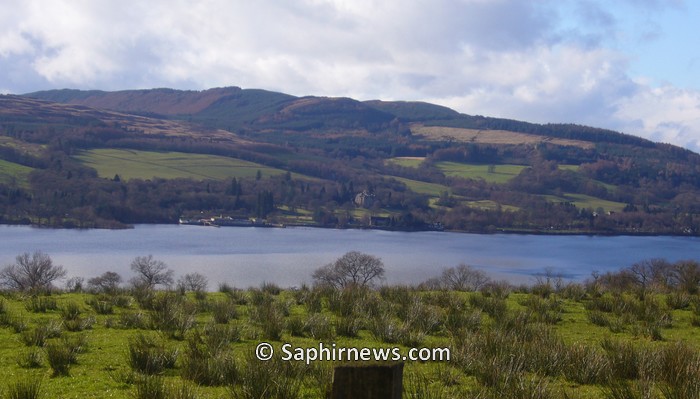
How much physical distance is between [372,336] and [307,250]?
72.5 metres

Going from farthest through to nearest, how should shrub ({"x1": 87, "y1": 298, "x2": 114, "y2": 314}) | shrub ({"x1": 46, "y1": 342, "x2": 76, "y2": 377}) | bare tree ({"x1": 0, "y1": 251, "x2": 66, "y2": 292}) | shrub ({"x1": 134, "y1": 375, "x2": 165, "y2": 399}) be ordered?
bare tree ({"x1": 0, "y1": 251, "x2": 66, "y2": 292}), shrub ({"x1": 87, "y1": 298, "x2": 114, "y2": 314}), shrub ({"x1": 46, "y1": 342, "x2": 76, "y2": 377}), shrub ({"x1": 134, "y1": 375, "x2": 165, "y2": 399})

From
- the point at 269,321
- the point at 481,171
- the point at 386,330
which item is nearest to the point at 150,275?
the point at 269,321

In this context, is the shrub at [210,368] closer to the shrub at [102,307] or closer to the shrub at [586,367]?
the shrub at [586,367]

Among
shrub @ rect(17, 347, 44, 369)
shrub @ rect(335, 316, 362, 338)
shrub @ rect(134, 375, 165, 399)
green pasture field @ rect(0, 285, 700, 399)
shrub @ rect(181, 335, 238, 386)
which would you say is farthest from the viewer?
shrub @ rect(335, 316, 362, 338)

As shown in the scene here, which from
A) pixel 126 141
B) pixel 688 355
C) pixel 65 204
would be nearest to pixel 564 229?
pixel 65 204

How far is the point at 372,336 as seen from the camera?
10.8 meters

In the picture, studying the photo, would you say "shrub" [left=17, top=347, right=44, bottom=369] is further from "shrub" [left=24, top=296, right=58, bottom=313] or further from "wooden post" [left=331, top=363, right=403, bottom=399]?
"wooden post" [left=331, top=363, right=403, bottom=399]

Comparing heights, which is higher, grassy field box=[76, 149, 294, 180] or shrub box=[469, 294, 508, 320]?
grassy field box=[76, 149, 294, 180]

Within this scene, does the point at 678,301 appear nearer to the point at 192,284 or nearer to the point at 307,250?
the point at 192,284

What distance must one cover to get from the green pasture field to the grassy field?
393 feet

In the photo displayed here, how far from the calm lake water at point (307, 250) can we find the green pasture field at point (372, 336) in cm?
3385

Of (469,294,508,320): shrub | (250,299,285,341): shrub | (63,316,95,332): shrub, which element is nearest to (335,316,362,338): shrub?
(250,299,285,341): shrub

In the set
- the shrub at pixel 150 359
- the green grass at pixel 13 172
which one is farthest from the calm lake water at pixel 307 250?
the shrub at pixel 150 359

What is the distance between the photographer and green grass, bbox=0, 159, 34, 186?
113m
